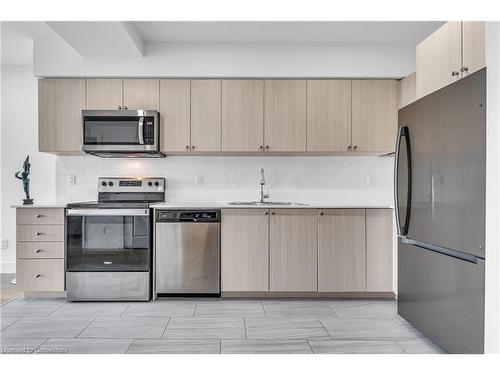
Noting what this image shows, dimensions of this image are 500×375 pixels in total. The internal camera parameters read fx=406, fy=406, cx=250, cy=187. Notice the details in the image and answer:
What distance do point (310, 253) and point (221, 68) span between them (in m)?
1.88

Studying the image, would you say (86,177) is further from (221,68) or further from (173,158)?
(221,68)

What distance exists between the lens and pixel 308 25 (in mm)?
3406

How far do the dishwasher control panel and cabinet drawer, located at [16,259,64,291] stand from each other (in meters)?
0.95

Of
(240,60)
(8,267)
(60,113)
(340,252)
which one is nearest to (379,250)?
(340,252)

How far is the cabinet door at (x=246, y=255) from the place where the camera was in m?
3.54

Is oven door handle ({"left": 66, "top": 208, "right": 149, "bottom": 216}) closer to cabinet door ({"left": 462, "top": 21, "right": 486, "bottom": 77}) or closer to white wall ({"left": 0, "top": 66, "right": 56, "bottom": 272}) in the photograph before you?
white wall ({"left": 0, "top": 66, "right": 56, "bottom": 272})

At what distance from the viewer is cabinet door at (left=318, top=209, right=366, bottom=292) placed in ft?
11.6

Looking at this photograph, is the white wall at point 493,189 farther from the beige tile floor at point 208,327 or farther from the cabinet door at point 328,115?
the cabinet door at point 328,115

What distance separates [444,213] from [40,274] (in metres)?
3.20

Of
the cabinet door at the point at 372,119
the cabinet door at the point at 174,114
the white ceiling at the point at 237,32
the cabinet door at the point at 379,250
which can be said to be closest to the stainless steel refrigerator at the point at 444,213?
the cabinet door at the point at 379,250

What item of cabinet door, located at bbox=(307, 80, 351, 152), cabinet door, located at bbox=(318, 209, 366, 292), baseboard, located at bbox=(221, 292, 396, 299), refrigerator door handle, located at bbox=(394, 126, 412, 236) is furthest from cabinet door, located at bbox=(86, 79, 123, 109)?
refrigerator door handle, located at bbox=(394, 126, 412, 236)

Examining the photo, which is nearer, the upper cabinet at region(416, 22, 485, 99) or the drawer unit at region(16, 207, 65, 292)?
the upper cabinet at region(416, 22, 485, 99)

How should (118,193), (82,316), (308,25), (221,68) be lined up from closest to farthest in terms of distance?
(82,316), (308,25), (221,68), (118,193)

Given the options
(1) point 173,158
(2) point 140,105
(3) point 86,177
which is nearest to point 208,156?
(1) point 173,158
